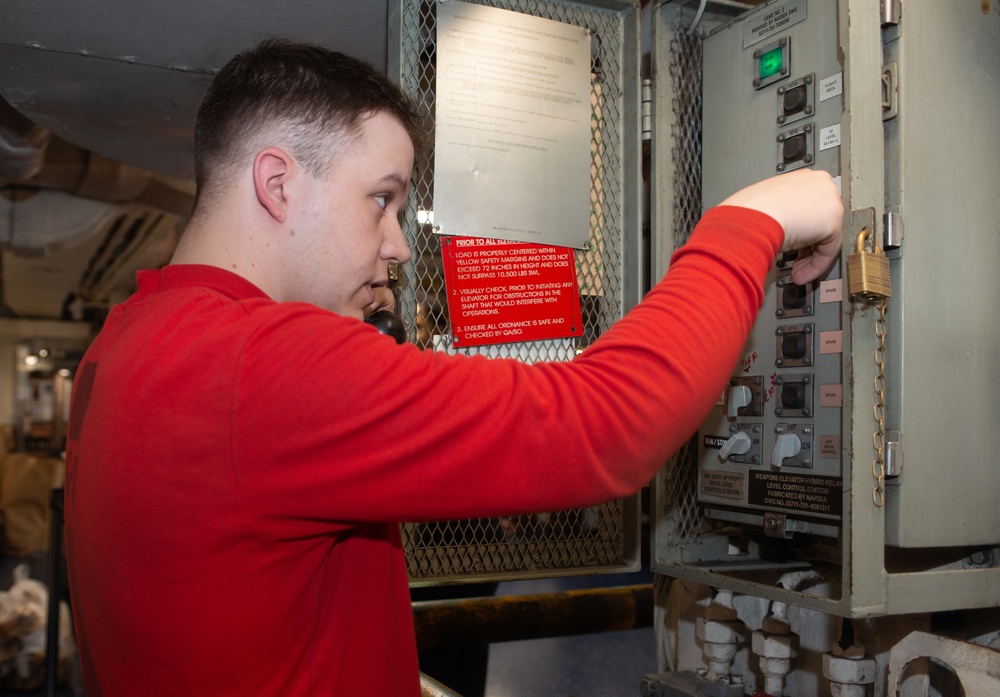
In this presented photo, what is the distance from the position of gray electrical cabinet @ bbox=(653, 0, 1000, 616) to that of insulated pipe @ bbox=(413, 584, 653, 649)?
3.19 ft

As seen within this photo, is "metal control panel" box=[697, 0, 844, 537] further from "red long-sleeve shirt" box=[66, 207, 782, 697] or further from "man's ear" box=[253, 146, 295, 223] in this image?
"man's ear" box=[253, 146, 295, 223]

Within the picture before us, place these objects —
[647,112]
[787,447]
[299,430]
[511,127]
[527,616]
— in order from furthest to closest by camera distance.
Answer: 1. [527,616]
2. [647,112]
3. [511,127]
4. [787,447]
5. [299,430]

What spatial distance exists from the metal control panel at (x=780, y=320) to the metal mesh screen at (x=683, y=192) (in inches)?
2.7

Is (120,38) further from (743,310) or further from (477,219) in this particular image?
(743,310)

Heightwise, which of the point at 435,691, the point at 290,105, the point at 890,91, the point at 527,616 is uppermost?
the point at 890,91

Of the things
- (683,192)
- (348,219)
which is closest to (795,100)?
(683,192)

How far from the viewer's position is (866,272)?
4.52 ft

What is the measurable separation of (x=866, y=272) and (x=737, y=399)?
0.44m

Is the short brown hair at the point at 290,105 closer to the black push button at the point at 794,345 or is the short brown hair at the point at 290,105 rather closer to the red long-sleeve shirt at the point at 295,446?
the red long-sleeve shirt at the point at 295,446

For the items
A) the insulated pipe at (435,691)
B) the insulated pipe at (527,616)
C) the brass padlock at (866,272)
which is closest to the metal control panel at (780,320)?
the brass padlock at (866,272)

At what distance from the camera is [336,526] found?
38.2 inches

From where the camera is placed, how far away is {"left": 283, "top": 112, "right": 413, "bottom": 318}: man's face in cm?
111

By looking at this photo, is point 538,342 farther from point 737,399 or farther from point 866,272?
point 866,272

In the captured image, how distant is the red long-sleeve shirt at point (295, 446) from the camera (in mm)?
875
